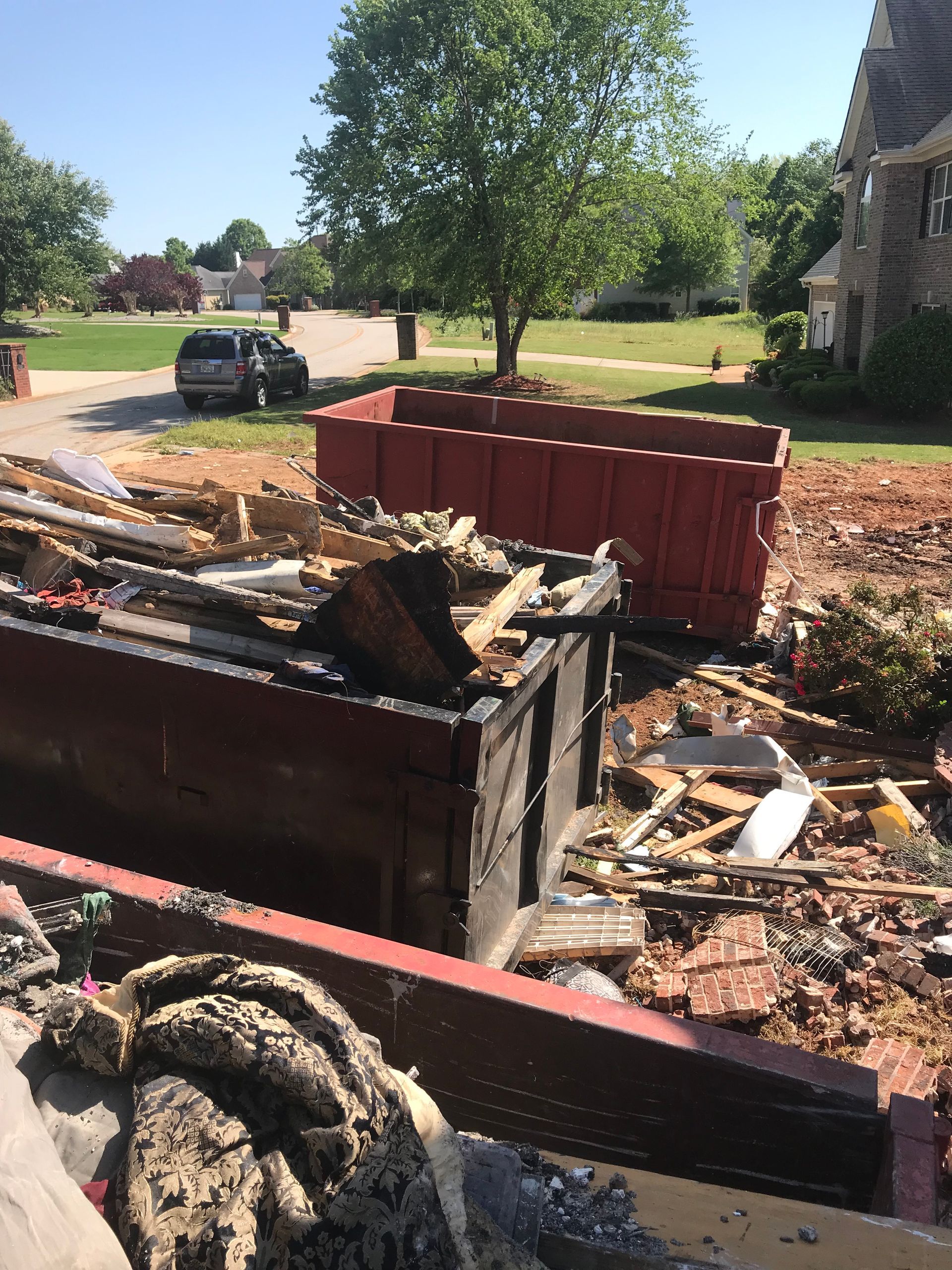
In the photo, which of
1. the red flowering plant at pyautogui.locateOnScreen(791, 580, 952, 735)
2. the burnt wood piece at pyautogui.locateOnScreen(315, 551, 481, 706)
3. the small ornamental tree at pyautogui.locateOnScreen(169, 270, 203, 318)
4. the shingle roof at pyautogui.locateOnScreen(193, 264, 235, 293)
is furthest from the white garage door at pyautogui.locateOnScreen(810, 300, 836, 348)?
the shingle roof at pyautogui.locateOnScreen(193, 264, 235, 293)

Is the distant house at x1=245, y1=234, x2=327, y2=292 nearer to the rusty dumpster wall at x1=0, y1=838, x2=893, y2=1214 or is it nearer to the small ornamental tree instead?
the small ornamental tree

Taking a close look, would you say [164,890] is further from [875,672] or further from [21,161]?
[21,161]

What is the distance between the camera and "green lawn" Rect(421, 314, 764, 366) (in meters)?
41.3

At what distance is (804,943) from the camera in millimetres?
5215

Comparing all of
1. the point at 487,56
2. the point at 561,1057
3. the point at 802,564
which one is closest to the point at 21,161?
the point at 487,56

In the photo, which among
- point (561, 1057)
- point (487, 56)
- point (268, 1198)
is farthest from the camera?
point (487, 56)

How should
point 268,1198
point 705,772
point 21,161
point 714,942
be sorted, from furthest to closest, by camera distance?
point 21,161 < point 705,772 < point 714,942 < point 268,1198

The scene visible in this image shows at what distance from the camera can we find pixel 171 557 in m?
5.16

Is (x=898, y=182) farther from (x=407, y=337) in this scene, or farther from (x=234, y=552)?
(x=234, y=552)

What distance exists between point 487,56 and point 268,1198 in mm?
26716

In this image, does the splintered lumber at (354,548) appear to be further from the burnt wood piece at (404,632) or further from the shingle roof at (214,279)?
the shingle roof at (214,279)

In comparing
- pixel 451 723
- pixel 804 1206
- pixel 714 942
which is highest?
pixel 451 723

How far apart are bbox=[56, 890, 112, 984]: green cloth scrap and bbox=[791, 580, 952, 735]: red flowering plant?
5884mm

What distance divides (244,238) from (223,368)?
16808 centimetres
